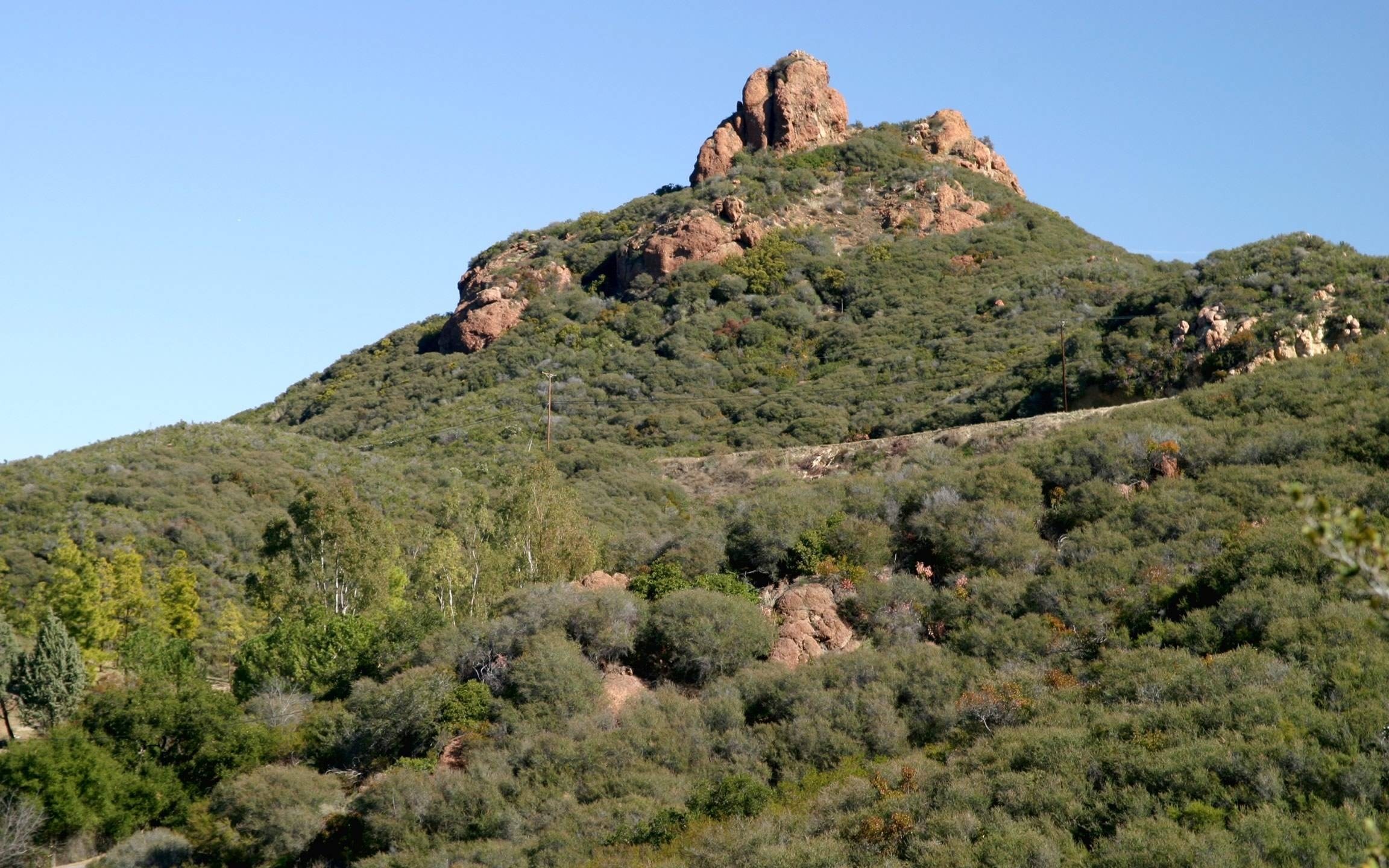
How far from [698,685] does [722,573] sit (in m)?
4.08

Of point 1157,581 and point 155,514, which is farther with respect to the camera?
point 155,514

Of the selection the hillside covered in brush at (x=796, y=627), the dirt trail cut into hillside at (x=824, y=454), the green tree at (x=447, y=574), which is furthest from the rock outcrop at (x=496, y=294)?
the green tree at (x=447, y=574)

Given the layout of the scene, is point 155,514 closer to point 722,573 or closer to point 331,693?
point 331,693

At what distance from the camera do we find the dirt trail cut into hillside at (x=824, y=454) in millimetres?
38219

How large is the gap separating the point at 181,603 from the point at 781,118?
55.3m

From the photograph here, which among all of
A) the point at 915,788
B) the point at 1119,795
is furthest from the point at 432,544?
the point at 1119,795

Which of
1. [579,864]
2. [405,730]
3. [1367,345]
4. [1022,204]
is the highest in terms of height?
[1022,204]

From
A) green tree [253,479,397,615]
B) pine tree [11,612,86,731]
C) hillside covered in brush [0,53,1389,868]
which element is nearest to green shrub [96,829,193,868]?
hillside covered in brush [0,53,1389,868]

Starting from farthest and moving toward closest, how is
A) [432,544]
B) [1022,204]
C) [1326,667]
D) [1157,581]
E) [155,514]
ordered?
[1022,204] → [155,514] → [432,544] → [1157,581] → [1326,667]

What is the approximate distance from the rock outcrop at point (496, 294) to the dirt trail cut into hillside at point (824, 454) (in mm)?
26625

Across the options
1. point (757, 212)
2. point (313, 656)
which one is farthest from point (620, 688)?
point (757, 212)

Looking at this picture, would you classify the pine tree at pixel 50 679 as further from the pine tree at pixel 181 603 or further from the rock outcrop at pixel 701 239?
the rock outcrop at pixel 701 239

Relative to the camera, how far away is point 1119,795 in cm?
1700

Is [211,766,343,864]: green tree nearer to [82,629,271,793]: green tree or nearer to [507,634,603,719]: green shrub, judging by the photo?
[82,629,271,793]: green tree
